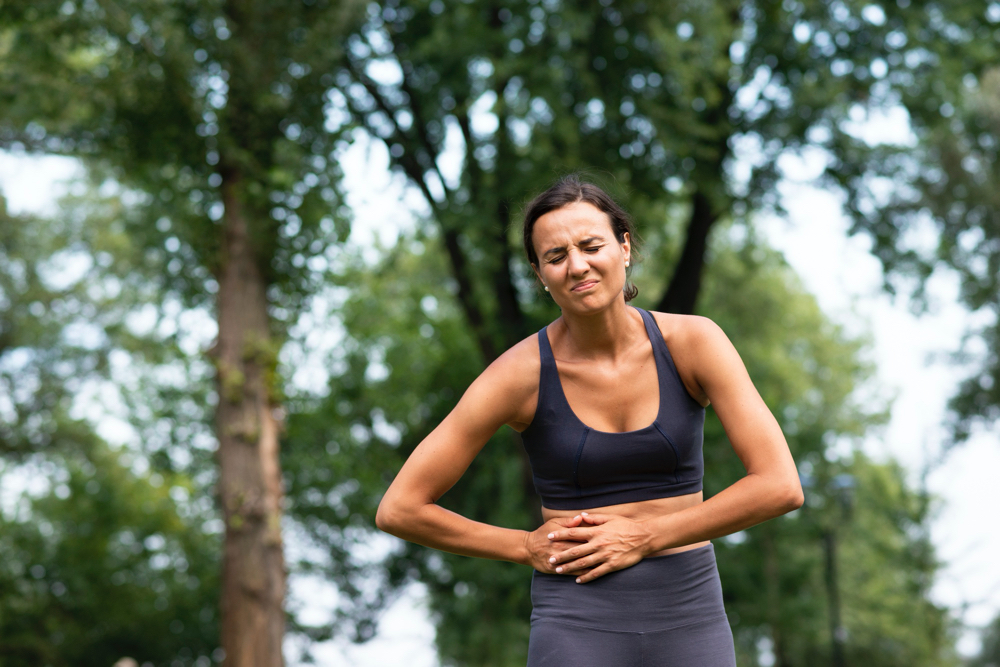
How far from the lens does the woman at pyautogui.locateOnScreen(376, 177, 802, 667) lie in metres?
2.52

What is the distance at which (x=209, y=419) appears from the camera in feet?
70.6

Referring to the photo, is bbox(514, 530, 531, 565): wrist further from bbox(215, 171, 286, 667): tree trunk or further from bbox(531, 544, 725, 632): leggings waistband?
bbox(215, 171, 286, 667): tree trunk

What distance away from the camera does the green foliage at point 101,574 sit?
18.7 meters

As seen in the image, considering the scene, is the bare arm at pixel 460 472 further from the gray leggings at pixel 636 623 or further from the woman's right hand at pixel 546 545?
the gray leggings at pixel 636 623

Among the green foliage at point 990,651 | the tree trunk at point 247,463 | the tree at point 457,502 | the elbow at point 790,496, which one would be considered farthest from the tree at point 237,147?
the green foliage at point 990,651

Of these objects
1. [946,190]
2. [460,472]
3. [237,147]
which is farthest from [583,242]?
[946,190]

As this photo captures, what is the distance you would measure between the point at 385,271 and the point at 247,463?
5499 millimetres

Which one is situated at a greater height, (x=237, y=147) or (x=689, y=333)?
(x=237, y=147)

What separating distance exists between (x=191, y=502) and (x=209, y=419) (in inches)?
105

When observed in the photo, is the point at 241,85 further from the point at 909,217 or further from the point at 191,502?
the point at 191,502

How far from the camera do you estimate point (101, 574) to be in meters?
19.5

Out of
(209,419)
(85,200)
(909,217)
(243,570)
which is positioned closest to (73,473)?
(209,419)

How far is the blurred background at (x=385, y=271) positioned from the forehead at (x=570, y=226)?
722mm

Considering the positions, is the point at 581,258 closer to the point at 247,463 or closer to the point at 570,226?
the point at 570,226
